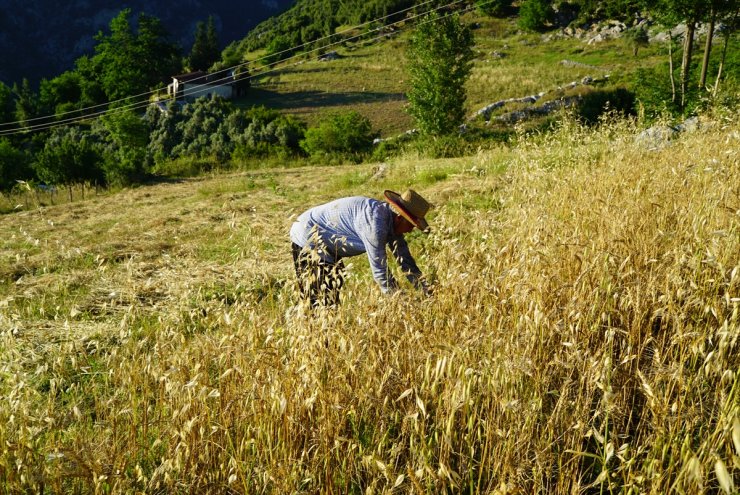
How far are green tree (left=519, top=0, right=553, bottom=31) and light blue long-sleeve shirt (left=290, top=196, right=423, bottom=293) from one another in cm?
6772

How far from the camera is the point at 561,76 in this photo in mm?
39594

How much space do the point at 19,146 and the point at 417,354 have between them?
52.1 m

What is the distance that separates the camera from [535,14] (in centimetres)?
6203

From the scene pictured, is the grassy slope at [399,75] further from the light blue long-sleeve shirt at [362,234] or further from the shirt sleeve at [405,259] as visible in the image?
the shirt sleeve at [405,259]

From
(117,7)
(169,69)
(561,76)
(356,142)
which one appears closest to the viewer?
(356,142)

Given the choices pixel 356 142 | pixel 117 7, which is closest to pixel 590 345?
pixel 356 142

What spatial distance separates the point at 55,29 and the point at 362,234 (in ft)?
482

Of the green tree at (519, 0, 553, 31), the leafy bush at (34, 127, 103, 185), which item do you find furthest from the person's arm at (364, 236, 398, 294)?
the green tree at (519, 0, 553, 31)

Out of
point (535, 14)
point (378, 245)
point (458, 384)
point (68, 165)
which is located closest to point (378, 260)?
point (378, 245)

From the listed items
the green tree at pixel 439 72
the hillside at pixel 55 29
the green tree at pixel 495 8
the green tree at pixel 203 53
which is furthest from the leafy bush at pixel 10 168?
the hillside at pixel 55 29

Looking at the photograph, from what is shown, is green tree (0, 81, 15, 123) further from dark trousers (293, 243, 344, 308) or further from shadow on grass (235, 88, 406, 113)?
dark trousers (293, 243, 344, 308)

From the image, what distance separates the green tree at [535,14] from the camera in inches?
2432

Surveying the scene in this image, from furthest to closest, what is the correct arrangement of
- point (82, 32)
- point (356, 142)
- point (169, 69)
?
point (82, 32), point (169, 69), point (356, 142)

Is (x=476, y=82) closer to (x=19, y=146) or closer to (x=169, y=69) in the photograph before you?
(x=169, y=69)
